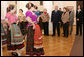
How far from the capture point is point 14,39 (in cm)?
462

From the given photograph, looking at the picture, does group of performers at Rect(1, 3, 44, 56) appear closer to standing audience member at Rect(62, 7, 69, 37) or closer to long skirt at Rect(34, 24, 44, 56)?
long skirt at Rect(34, 24, 44, 56)

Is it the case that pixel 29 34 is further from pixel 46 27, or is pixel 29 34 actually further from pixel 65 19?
pixel 46 27

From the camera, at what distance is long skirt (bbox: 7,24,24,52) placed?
15.1 feet

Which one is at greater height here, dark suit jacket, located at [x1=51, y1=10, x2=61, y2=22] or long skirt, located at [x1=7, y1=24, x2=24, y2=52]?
dark suit jacket, located at [x1=51, y1=10, x2=61, y2=22]

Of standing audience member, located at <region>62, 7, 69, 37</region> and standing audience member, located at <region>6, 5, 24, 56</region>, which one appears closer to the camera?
standing audience member, located at <region>6, 5, 24, 56</region>

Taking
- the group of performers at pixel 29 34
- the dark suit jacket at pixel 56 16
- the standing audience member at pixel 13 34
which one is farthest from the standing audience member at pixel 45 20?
the standing audience member at pixel 13 34

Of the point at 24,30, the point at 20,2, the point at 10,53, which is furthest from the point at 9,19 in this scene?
the point at 24,30

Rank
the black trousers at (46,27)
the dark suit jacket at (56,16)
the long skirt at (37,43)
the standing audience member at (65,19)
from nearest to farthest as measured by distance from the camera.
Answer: the long skirt at (37,43) < the standing audience member at (65,19) < the dark suit jacket at (56,16) < the black trousers at (46,27)

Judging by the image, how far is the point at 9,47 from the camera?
15.7ft

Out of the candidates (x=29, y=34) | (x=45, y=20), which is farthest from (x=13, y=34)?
(x=45, y=20)

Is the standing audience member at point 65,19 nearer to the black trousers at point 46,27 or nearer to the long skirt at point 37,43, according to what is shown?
the black trousers at point 46,27

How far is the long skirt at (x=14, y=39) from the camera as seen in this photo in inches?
182

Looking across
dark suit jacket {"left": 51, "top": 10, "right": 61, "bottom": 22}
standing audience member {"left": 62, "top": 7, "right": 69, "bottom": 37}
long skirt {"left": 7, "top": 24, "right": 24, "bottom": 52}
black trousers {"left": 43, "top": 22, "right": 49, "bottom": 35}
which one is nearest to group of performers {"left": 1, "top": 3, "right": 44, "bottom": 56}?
long skirt {"left": 7, "top": 24, "right": 24, "bottom": 52}

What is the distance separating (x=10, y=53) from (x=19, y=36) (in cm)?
83
